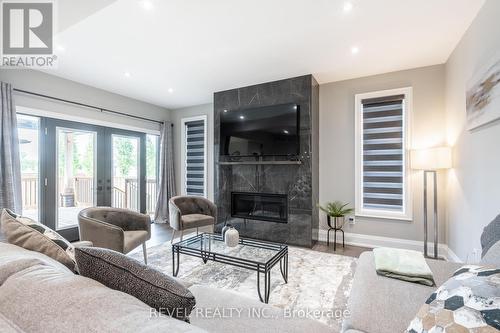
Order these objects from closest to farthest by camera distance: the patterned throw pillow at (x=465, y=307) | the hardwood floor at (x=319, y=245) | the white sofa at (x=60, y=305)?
1. the white sofa at (x=60, y=305)
2. the patterned throw pillow at (x=465, y=307)
3. the hardwood floor at (x=319, y=245)

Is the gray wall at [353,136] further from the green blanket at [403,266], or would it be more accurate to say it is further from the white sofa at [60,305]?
the white sofa at [60,305]

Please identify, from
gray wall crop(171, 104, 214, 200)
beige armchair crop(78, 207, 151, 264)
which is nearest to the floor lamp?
beige armchair crop(78, 207, 151, 264)

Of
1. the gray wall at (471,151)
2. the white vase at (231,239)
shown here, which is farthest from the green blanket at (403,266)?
the white vase at (231,239)

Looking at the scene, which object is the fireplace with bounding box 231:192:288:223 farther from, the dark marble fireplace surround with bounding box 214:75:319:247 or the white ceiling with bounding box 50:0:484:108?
the white ceiling with bounding box 50:0:484:108

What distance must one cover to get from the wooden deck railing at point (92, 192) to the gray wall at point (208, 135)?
0.66 metres

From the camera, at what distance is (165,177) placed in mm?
5270

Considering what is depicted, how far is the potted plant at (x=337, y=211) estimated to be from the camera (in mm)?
3553

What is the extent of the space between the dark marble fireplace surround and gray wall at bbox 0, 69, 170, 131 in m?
1.74

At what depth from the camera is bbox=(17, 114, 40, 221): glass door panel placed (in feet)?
11.2

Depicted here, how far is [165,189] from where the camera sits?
5.28m

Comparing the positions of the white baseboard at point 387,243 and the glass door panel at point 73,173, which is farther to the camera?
the glass door panel at point 73,173

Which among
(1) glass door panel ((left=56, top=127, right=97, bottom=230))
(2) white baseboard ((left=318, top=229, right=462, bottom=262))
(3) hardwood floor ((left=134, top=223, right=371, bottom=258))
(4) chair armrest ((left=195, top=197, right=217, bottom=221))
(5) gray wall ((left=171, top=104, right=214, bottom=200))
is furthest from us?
(5) gray wall ((left=171, top=104, right=214, bottom=200))

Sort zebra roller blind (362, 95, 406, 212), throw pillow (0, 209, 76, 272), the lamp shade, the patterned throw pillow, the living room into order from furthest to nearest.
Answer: zebra roller blind (362, 95, 406, 212), the lamp shade, throw pillow (0, 209, 76, 272), the living room, the patterned throw pillow

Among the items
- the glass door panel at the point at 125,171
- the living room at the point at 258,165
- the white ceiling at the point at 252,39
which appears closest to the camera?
the living room at the point at 258,165
